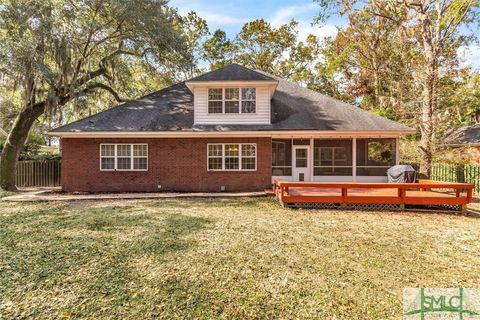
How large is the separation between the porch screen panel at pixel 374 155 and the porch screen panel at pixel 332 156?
0.63 metres

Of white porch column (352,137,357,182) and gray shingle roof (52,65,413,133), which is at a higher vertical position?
gray shingle roof (52,65,413,133)

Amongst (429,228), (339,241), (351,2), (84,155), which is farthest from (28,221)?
(351,2)

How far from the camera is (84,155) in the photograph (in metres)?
13.1

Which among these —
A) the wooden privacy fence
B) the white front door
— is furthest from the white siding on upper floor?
the wooden privacy fence

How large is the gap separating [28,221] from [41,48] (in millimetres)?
8772

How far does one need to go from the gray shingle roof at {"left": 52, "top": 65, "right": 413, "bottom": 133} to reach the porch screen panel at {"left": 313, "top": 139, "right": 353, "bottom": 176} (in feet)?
4.22

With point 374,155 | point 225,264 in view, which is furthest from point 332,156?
point 225,264

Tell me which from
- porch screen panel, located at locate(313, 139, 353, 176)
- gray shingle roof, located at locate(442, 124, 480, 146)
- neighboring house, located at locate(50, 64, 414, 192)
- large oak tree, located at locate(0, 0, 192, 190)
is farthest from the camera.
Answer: gray shingle roof, located at locate(442, 124, 480, 146)

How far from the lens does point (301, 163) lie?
13.7 metres

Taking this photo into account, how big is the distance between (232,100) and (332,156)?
597 centimetres

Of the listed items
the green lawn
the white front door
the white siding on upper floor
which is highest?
the white siding on upper floor

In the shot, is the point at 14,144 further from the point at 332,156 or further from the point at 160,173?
the point at 332,156

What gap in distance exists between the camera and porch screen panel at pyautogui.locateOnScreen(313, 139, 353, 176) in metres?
14.0

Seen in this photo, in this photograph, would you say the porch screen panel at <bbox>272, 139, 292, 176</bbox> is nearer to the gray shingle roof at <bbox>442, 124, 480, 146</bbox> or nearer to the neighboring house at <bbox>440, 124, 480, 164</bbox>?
the neighboring house at <bbox>440, 124, 480, 164</bbox>
